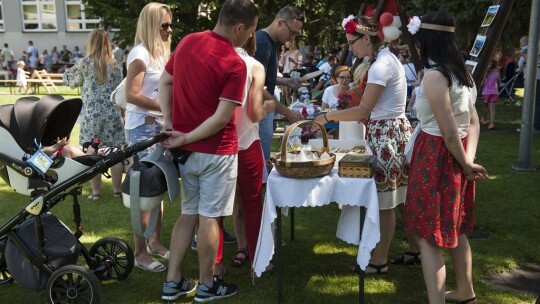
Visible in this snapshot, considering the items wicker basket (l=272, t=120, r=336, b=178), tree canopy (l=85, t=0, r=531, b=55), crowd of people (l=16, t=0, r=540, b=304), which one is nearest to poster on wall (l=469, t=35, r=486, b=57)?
crowd of people (l=16, t=0, r=540, b=304)

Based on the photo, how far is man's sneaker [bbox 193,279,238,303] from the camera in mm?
3496

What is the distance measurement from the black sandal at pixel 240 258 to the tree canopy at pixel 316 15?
866 cm

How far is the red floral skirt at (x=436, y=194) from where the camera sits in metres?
3.03

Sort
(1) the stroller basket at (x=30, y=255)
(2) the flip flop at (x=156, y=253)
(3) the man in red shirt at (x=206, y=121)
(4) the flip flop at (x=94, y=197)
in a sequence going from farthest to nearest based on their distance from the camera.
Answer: (4) the flip flop at (x=94, y=197) → (2) the flip flop at (x=156, y=253) → (1) the stroller basket at (x=30, y=255) → (3) the man in red shirt at (x=206, y=121)

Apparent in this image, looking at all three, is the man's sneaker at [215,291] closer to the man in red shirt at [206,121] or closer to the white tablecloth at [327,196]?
the man in red shirt at [206,121]

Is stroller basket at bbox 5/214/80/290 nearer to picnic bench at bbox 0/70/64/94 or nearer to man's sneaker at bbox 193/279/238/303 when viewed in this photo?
man's sneaker at bbox 193/279/238/303

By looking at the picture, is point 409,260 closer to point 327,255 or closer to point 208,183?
point 327,255

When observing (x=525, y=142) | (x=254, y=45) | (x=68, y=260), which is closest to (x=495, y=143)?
(x=525, y=142)

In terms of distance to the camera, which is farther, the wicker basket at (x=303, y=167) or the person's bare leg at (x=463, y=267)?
the person's bare leg at (x=463, y=267)

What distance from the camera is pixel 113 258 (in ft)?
12.5

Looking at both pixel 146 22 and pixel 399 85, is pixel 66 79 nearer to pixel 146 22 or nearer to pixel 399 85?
pixel 146 22

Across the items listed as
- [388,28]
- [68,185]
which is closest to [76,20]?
[388,28]

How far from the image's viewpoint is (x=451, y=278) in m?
3.89

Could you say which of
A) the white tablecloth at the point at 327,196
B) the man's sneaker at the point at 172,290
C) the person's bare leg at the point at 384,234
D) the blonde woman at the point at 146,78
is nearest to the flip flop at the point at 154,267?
the blonde woman at the point at 146,78
